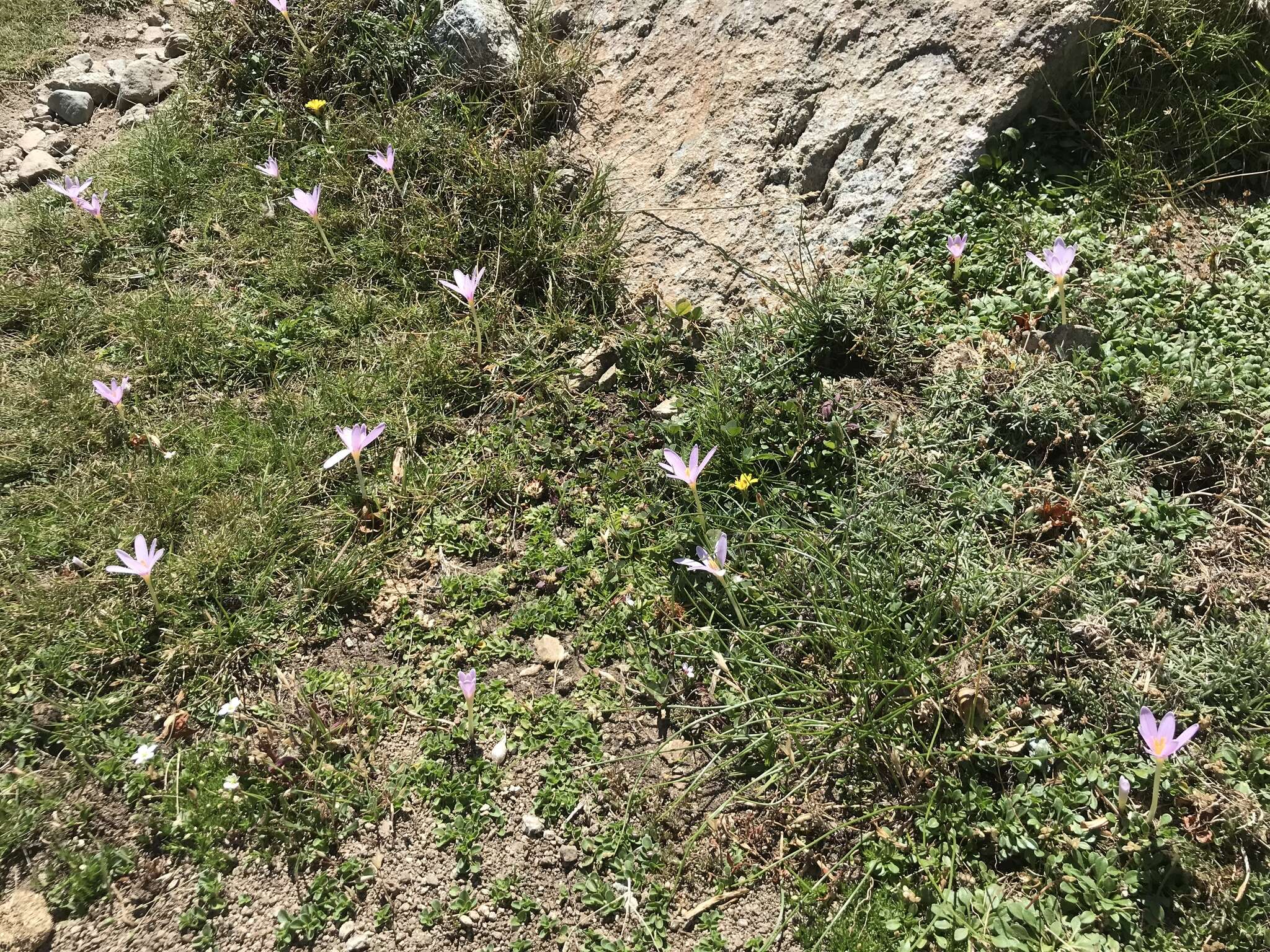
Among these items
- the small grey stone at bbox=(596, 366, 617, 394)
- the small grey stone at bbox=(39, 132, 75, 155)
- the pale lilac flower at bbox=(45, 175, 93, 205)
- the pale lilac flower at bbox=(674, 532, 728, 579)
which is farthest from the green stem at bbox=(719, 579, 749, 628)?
the small grey stone at bbox=(39, 132, 75, 155)


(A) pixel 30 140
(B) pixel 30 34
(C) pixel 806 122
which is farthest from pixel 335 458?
(B) pixel 30 34

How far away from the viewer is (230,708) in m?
2.81

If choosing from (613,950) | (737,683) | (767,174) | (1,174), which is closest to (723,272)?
(767,174)

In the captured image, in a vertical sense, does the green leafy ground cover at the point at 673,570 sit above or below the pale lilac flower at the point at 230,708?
above

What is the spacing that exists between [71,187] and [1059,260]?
428cm

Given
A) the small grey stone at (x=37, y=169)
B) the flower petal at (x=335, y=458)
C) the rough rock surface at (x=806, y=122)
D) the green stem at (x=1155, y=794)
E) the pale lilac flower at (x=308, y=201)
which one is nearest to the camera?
the green stem at (x=1155, y=794)

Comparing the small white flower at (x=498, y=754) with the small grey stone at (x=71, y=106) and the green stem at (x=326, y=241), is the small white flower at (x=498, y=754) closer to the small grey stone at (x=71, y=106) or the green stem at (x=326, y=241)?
the green stem at (x=326, y=241)

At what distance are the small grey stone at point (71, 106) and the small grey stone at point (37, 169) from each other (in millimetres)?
422

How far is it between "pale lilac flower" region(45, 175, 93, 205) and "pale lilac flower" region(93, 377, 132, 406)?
115cm

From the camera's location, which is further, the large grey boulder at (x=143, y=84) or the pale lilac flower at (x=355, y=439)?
the large grey boulder at (x=143, y=84)

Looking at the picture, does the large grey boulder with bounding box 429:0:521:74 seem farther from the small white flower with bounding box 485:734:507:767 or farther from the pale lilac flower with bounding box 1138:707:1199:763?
the pale lilac flower with bounding box 1138:707:1199:763

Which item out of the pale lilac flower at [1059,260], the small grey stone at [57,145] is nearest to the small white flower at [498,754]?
the pale lilac flower at [1059,260]

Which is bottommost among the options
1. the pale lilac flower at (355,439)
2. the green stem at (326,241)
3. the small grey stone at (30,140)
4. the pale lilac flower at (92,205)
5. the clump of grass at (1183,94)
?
the small grey stone at (30,140)

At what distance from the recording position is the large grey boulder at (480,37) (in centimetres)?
438
